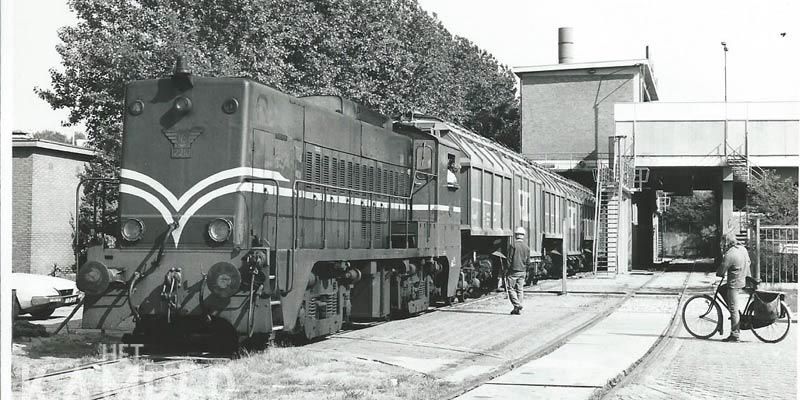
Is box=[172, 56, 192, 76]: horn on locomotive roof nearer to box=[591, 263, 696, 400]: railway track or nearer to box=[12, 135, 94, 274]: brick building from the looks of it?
box=[591, 263, 696, 400]: railway track

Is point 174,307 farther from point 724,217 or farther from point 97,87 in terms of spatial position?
point 724,217

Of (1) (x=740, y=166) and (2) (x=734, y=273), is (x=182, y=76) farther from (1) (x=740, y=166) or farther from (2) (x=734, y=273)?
(1) (x=740, y=166)

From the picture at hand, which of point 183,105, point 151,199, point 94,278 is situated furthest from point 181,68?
point 94,278

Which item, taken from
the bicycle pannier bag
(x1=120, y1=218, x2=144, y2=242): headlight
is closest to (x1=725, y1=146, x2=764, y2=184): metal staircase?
the bicycle pannier bag

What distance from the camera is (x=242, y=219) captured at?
34.8 feet

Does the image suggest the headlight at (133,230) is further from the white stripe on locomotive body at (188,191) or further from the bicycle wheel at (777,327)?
the bicycle wheel at (777,327)

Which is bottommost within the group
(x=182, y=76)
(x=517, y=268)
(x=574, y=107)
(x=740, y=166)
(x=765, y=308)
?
(x=765, y=308)

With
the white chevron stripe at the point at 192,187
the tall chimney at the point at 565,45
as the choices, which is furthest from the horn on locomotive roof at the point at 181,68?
the tall chimney at the point at 565,45

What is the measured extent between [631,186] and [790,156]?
7.01 m

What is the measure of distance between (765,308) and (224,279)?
7.90 meters

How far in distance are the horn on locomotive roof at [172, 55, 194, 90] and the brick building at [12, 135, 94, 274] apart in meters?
13.4

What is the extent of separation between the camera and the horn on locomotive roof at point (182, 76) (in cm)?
1077

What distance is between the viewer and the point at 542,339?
12.9m

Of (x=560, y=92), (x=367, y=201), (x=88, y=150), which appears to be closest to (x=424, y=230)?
(x=367, y=201)
